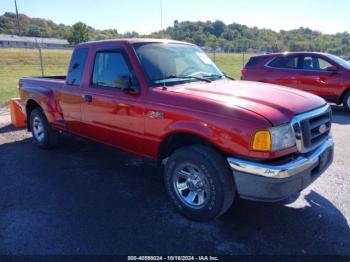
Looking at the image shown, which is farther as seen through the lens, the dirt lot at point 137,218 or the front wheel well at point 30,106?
the front wheel well at point 30,106

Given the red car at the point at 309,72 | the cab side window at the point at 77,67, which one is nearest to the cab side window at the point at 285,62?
the red car at the point at 309,72

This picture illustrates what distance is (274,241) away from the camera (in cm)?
313

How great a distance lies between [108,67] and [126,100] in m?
0.69

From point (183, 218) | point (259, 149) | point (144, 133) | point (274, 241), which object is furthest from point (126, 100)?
point (274, 241)

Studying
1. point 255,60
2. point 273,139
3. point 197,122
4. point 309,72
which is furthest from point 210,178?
point 255,60

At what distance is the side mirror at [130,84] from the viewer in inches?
150

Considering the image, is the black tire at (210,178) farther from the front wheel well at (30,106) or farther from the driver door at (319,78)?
the driver door at (319,78)

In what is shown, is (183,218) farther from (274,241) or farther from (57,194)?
(57,194)

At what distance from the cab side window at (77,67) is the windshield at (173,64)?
1131mm

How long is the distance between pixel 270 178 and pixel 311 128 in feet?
2.52

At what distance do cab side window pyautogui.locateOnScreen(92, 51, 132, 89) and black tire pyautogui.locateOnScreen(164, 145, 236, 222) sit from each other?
117 centimetres

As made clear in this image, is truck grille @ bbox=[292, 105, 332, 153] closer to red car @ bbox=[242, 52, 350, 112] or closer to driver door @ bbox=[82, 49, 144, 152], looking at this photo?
driver door @ bbox=[82, 49, 144, 152]

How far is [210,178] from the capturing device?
3186 millimetres

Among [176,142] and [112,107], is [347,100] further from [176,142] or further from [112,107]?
[112,107]
